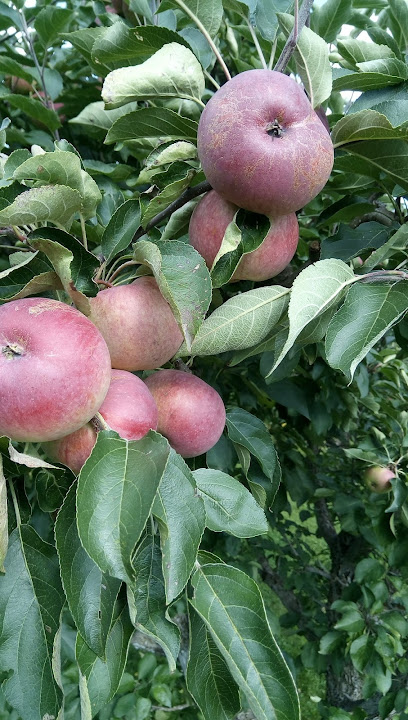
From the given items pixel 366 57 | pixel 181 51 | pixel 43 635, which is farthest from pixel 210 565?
pixel 366 57

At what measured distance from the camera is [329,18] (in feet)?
3.82

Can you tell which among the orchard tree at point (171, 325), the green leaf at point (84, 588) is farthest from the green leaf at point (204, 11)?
the green leaf at point (84, 588)

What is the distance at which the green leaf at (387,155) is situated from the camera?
87cm

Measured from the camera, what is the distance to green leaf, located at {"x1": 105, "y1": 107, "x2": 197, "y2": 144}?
2.76 feet

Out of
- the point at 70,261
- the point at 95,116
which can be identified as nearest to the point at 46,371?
the point at 70,261

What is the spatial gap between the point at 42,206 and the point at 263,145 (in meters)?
0.30

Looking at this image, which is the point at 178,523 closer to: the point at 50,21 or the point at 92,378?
the point at 92,378

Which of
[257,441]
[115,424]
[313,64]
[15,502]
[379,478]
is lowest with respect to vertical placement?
[379,478]

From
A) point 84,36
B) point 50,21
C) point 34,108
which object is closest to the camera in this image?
point 84,36

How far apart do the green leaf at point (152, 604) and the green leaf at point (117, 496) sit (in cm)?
10

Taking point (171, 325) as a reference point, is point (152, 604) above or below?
below

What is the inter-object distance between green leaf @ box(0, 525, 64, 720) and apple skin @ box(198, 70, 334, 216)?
59cm

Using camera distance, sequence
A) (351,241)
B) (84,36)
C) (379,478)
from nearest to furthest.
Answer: (351,241) < (84,36) < (379,478)

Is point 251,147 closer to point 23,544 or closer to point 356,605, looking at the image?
point 23,544
